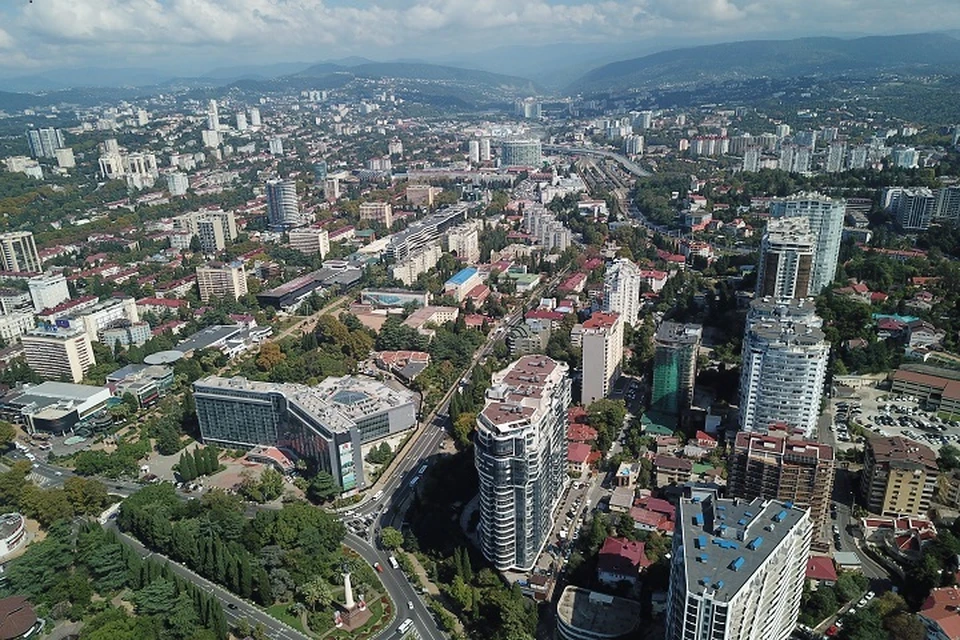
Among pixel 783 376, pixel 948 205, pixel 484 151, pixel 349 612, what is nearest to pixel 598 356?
pixel 783 376

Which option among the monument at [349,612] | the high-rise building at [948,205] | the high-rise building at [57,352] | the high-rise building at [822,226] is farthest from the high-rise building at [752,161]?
the monument at [349,612]

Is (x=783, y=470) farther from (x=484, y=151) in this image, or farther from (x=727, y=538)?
(x=484, y=151)

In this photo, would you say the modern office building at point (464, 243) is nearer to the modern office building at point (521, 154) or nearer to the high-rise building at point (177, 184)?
the modern office building at point (521, 154)

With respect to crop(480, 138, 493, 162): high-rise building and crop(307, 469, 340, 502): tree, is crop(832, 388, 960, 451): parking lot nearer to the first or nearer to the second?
crop(307, 469, 340, 502): tree

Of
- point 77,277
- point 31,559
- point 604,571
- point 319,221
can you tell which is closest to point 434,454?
point 604,571

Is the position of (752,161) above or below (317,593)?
above
